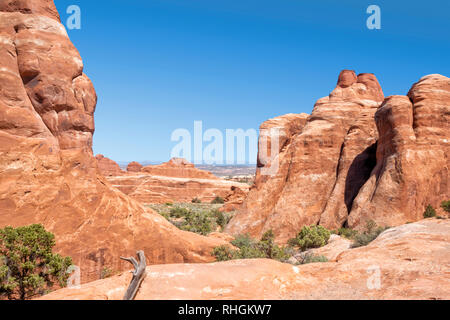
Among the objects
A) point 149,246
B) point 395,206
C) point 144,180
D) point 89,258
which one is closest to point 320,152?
point 395,206

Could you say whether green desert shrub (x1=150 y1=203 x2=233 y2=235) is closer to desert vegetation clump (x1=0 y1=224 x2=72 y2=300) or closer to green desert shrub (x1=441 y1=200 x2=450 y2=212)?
desert vegetation clump (x1=0 y1=224 x2=72 y2=300)

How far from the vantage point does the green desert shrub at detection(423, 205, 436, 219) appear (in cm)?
2303

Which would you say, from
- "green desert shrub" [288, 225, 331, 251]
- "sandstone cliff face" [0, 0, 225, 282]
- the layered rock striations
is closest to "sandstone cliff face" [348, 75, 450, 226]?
the layered rock striations

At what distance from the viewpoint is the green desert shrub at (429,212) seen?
23034 mm

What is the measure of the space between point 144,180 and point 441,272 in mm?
66464

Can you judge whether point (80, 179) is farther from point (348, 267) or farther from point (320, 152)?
point (320, 152)

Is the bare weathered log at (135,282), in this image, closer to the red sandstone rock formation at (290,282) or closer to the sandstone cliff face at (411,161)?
the red sandstone rock formation at (290,282)

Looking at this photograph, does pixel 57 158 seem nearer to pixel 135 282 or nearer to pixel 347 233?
pixel 135 282

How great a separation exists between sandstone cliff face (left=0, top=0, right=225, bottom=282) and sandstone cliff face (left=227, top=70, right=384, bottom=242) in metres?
15.6

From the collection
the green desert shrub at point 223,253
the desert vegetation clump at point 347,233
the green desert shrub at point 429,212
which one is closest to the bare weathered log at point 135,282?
the green desert shrub at point 223,253

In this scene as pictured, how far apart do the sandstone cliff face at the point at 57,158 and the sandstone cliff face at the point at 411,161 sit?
16.0m

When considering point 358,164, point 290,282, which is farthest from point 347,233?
point 290,282

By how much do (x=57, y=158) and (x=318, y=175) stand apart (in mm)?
22718
